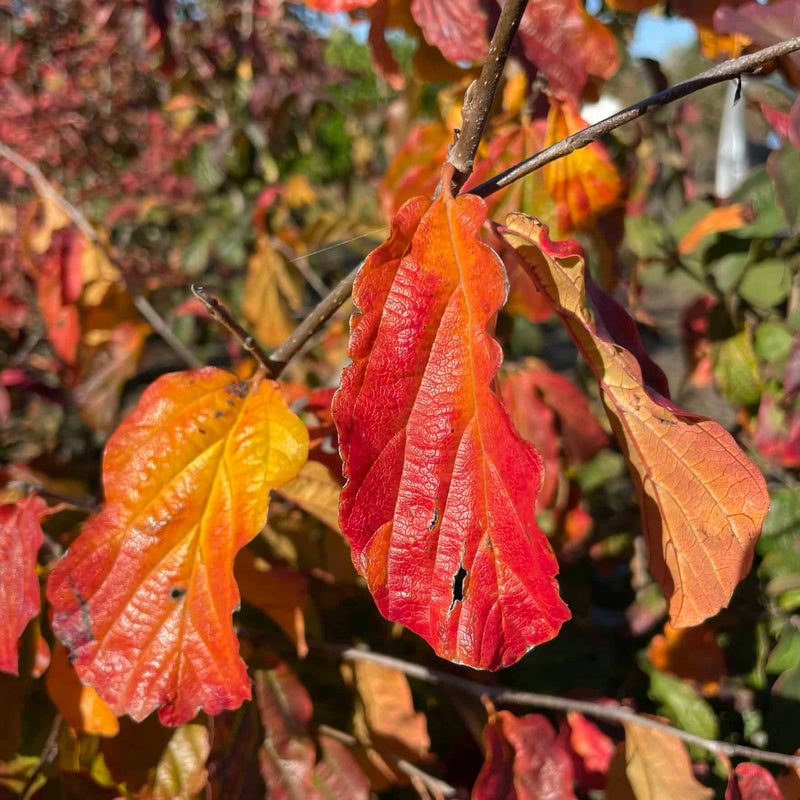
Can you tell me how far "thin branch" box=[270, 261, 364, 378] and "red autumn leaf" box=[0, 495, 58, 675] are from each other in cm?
30

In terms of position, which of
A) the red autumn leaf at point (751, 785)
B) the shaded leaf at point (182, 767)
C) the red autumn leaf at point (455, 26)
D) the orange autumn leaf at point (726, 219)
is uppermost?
the red autumn leaf at point (455, 26)

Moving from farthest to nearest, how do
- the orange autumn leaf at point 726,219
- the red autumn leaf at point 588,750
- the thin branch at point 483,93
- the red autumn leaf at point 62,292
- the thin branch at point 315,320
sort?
the red autumn leaf at point 62,292
the orange autumn leaf at point 726,219
the red autumn leaf at point 588,750
the thin branch at point 315,320
the thin branch at point 483,93

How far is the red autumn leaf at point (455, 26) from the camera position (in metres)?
0.73

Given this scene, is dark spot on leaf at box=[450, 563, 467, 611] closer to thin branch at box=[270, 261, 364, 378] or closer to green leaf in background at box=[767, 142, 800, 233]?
thin branch at box=[270, 261, 364, 378]

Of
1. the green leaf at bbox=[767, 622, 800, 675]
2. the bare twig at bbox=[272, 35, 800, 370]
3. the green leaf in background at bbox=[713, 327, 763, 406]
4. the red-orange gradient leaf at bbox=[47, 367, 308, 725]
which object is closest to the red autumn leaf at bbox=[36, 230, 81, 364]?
the red-orange gradient leaf at bbox=[47, 367, 308, 725]

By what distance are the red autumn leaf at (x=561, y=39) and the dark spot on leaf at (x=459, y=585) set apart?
583 millimetres

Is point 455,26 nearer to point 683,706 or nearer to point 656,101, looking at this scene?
point 656,101

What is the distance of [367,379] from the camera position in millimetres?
469

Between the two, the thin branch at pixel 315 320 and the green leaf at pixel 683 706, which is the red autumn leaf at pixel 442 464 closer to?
the thin branch at pixel 315 320

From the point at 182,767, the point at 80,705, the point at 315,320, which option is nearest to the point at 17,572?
the point at 80,705

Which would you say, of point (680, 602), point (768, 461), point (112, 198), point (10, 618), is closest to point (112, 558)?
point (10, 618)

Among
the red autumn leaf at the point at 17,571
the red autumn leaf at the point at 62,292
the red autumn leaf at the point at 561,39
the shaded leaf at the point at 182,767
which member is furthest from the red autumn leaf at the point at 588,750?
the red autumn leaf at the point at 62,292

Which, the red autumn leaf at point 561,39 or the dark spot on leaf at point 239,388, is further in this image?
the red autumn leaf at point 561,39

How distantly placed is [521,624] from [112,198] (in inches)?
145
